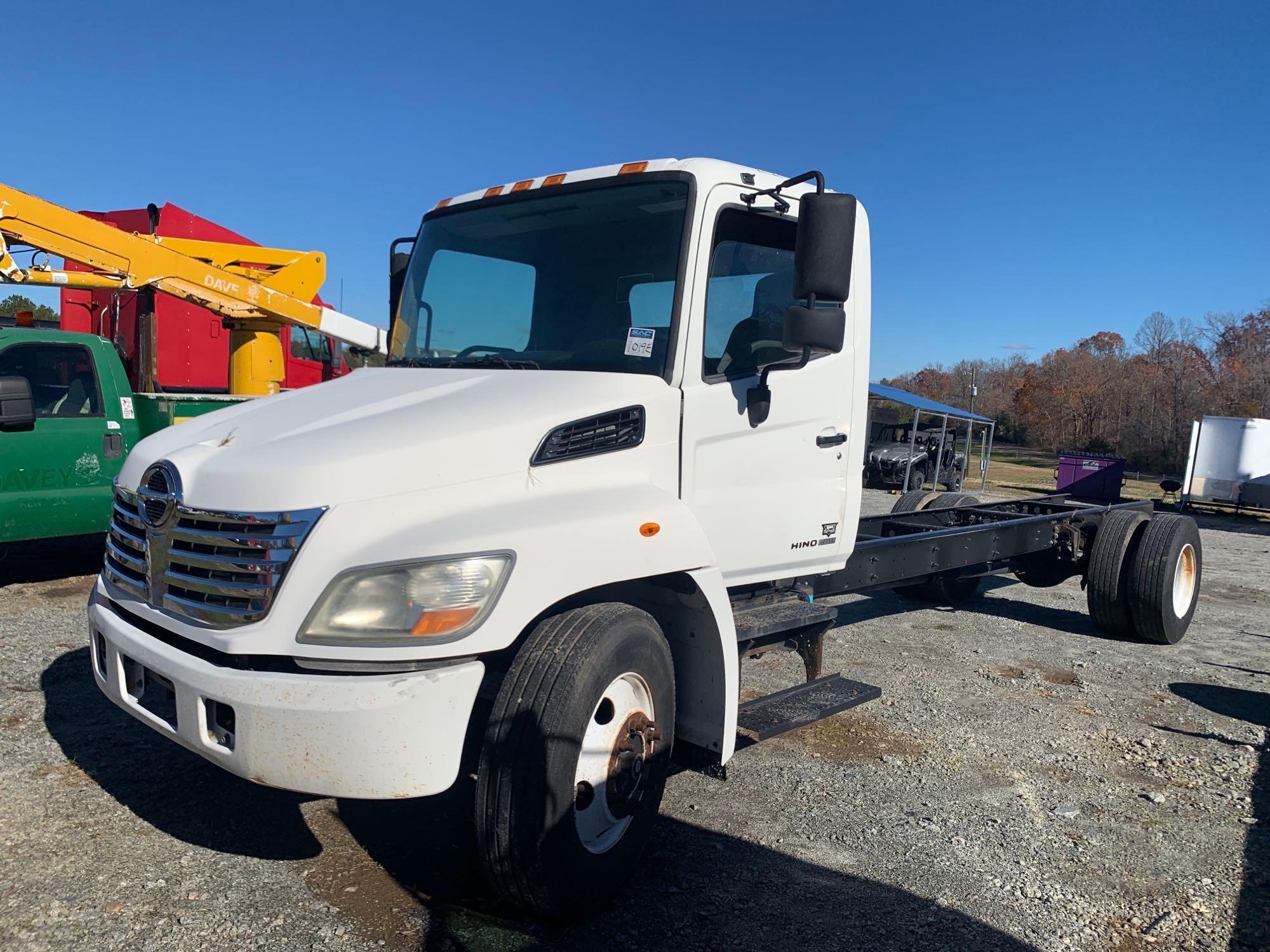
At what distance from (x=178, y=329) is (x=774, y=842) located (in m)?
14.3

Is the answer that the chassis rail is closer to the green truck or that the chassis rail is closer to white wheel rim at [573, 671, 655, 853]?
white wheel rim at [573, 671, 655, 853]

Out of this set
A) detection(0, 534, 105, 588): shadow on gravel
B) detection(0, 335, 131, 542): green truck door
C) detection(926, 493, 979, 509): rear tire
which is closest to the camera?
detection(0, 335, 131, 542): green truck door

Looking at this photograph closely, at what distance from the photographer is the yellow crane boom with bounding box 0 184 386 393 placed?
8.61 metres

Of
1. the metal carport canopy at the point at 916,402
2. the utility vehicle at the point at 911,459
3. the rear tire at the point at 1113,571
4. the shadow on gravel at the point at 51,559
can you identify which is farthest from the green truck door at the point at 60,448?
the metal carport canopy at the point at 916,402

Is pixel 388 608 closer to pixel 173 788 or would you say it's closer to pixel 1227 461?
pixel 173 788

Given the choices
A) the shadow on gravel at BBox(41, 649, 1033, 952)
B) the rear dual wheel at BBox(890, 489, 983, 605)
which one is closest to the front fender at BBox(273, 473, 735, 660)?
the shadow on gravel at BBox(41, 649, 1033, 952)

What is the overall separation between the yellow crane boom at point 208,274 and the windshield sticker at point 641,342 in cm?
562

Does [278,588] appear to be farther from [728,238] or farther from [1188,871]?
[1188,871]

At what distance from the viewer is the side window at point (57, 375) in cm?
719

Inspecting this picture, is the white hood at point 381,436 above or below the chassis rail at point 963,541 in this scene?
above

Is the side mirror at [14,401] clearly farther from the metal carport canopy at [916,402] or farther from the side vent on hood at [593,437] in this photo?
the metal carport canopy at [916,402]

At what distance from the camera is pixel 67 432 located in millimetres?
7230

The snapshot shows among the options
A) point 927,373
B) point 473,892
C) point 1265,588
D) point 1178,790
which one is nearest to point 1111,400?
point 1265,588

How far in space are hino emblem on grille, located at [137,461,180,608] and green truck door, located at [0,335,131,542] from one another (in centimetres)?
473
